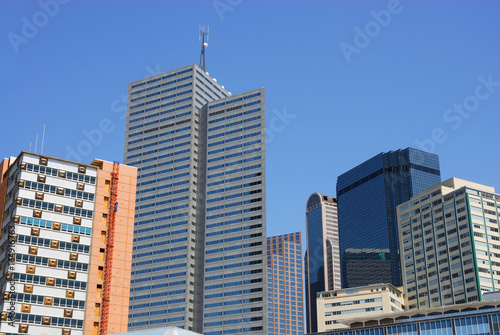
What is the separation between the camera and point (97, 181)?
14675 centimetres

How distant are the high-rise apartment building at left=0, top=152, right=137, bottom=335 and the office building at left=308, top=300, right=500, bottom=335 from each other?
221 feet

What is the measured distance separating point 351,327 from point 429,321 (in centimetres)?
3260

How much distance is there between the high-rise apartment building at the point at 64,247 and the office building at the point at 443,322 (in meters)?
67.2

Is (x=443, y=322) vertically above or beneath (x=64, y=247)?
beneath

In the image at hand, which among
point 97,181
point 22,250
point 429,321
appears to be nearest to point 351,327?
point 429,321

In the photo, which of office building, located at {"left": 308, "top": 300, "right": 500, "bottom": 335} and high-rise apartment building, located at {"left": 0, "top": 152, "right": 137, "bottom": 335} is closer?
high-rise apartment building, located at {"left": 0, "top": 152, "right": 137, "bottom": 335}

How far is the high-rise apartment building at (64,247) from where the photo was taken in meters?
129

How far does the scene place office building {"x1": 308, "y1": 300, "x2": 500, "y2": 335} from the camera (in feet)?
482

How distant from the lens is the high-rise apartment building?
129 m

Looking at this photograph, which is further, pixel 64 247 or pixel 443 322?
pixel 443 322

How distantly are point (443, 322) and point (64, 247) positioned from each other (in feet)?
299

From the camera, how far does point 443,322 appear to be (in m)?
153

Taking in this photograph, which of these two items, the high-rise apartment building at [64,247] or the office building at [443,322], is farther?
the office building at [443,322]

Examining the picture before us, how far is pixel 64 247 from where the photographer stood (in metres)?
137
